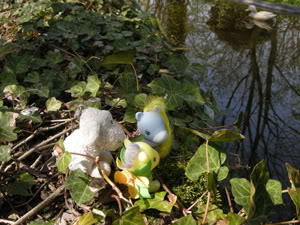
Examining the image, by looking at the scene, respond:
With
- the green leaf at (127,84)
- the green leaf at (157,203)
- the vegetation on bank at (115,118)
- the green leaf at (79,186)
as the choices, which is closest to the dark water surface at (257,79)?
the vegetation on bank at (115,118)

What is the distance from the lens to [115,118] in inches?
38.1

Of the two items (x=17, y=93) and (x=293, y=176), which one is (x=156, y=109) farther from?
(x=17, y=93)

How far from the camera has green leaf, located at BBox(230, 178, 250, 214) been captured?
63 cm

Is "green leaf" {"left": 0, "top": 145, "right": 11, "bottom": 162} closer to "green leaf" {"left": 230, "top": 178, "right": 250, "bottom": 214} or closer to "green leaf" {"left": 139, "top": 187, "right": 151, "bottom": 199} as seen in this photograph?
"green leaf" {"left": 139, "top": 187, "right": 151, "bottom": 199}

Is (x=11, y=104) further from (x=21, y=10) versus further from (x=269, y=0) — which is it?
(x=269, y=0)

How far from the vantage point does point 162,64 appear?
138 cm

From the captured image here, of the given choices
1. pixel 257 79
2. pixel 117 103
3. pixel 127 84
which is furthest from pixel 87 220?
pixel 257 79

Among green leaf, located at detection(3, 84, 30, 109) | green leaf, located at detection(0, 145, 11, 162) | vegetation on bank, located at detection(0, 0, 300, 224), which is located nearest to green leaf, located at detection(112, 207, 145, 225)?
vegetation on bank, located at detection(0, 0, 300, 224)

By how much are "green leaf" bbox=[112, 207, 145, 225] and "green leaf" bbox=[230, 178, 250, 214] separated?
0.22m

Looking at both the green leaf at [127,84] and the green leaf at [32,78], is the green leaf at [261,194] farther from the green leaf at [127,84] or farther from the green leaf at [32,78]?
the green leaf at [32,78]

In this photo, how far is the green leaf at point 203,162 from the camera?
73 cm

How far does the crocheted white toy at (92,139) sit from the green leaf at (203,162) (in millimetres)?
206

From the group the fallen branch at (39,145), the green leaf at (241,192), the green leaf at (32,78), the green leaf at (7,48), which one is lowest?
the fallen branch at (39,145)

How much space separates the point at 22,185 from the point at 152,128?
0.36m
